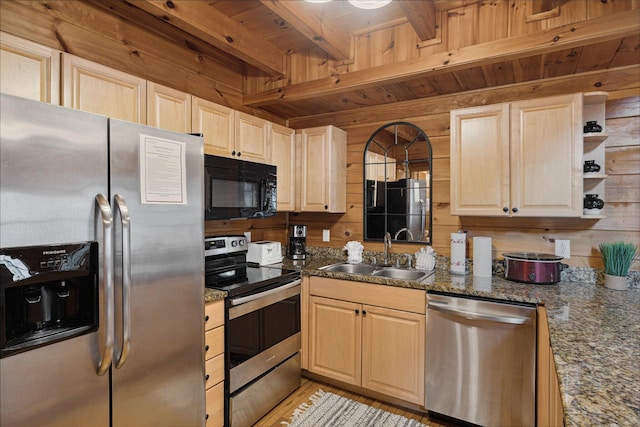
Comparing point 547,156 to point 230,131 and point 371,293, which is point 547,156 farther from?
point 230,131

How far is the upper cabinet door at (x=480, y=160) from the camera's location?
7.59ft

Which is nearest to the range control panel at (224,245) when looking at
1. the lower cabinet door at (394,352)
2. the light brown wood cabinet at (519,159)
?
the lower cabinet door at (394,352)

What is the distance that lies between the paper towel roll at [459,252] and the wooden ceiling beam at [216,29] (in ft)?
6.18

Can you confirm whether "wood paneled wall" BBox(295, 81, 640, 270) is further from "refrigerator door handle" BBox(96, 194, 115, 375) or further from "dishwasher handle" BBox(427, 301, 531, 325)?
"refrigerator door handle" BBox(96, 194, 115, 375)

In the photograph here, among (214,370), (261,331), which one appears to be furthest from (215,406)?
(261,331)

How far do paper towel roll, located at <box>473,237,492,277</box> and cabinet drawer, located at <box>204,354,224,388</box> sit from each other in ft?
5.80

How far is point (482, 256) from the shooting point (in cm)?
241

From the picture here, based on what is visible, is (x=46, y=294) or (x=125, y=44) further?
(x=125, y=44)

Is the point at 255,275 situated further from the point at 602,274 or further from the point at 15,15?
the point at 602,274

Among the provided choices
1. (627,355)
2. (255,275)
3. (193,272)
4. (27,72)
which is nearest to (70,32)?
(27,72)

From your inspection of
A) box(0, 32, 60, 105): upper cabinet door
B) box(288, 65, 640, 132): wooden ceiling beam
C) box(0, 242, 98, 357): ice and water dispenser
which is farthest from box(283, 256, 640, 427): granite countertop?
box(0, 32, 60, 105): upper cabinet door

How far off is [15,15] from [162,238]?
1364 millimetres

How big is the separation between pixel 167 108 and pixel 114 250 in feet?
3.58

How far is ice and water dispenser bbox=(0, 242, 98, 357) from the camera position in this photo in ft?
3.65
